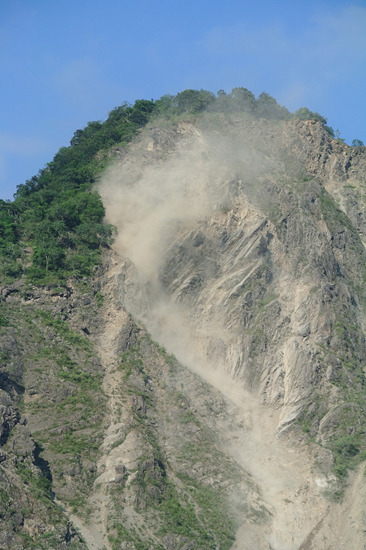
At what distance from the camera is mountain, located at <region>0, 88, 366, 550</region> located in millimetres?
70250

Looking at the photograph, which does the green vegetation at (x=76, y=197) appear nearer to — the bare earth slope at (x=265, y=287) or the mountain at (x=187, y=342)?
the mountain at (x=187, y=342)

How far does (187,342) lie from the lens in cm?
8888

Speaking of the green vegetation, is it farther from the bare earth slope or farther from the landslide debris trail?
the landslide debris trail

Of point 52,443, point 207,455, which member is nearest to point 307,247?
point 207,455

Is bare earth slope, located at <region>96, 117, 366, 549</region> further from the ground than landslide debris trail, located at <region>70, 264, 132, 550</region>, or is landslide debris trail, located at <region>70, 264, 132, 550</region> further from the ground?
bare earth slope, located at <region>96, 117, 366, 549</region>

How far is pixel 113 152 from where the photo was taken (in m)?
111

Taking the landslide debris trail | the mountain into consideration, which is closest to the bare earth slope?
the mountain

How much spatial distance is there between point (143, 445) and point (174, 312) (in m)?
20.4

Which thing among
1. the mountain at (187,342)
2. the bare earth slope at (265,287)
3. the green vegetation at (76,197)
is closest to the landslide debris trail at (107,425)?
the mountain at (187,342)

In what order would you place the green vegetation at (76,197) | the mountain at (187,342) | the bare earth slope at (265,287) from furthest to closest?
the green vegetation at (76,197) < the bare earth slope at (265,287) < the mountain at (187,342)

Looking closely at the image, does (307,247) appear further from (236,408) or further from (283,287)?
(236,408)

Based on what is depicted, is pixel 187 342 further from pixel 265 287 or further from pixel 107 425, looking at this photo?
pixel 107 425

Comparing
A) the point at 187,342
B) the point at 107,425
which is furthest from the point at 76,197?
the point at 107,425

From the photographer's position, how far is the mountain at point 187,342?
230 feet
